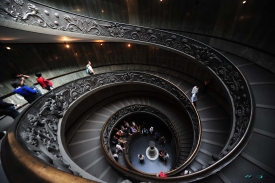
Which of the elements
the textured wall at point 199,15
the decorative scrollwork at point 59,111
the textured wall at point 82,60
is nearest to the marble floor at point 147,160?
the decorative scrollwork at point 59,111

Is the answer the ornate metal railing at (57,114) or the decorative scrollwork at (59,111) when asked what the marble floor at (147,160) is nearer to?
the decorative scrollwork at (59,111)

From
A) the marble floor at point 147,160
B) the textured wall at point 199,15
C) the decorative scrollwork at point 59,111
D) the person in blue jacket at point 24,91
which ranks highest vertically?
the textured wall at point 199,15

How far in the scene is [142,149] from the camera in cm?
1068

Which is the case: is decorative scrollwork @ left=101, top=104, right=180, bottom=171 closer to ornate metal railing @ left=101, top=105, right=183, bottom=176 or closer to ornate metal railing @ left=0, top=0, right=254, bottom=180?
ornate metal railing @ left=101, top=105, right=183, bottom=176

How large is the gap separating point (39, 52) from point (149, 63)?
6561mm

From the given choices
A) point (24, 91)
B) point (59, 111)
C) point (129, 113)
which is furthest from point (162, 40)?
point (24, 91)

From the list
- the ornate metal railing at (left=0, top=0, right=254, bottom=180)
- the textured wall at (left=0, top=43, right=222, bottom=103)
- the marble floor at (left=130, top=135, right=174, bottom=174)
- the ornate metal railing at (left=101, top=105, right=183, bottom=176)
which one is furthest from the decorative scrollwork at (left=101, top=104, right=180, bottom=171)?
the ornate metal railing at (left=0, top=0, right=254, bottom=180)

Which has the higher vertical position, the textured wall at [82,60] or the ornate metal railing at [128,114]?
the textured wall at [82,60]

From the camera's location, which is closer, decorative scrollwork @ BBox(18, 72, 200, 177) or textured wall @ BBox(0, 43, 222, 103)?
decorative scrollwork @ BBox(18, 72, 200, 177)

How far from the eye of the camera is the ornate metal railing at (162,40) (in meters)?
3.47

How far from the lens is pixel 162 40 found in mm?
7203

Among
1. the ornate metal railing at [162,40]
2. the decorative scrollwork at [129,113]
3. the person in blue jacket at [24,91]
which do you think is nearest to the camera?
the ornate metal railing at [162,40]

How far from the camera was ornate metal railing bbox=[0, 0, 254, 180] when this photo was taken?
347 cm

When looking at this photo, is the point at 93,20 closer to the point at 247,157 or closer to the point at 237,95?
the point at 237,95
